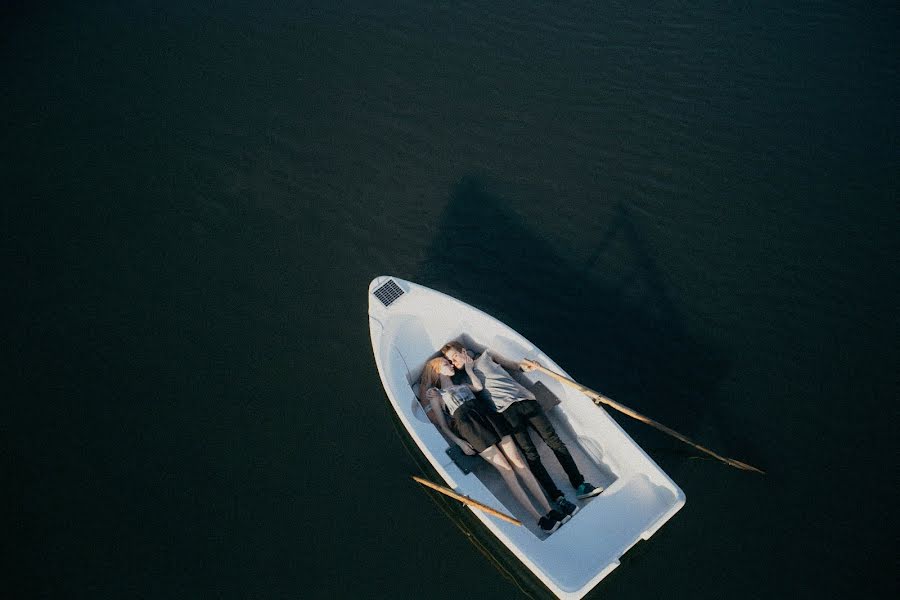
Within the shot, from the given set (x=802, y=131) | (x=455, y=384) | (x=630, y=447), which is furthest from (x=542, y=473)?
(x=802, y=131)

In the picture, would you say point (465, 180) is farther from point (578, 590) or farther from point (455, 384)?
point (578, 590)

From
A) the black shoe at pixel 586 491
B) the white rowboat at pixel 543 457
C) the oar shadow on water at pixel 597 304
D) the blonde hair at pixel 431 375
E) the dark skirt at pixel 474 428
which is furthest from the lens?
the oar shadow on water at pixel 597 304

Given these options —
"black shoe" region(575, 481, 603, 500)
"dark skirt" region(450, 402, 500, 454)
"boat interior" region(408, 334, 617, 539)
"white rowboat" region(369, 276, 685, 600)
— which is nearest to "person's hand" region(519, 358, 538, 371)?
"white rowboat" region(369, 276, 685, 600)

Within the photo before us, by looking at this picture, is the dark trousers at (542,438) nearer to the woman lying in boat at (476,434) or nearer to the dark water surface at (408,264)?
the woman lying in boat at (476,434)

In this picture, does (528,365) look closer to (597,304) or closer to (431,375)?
(431,375)

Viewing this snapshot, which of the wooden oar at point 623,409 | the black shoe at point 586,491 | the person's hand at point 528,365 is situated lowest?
the black shoe at point 586,491

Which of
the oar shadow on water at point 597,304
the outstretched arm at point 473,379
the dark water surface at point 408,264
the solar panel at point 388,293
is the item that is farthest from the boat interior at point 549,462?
the solar panel at point 388,293

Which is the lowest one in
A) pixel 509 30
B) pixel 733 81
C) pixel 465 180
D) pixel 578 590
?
pixel 578 590

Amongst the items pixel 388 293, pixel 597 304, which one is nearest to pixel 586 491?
pixel 597 304
